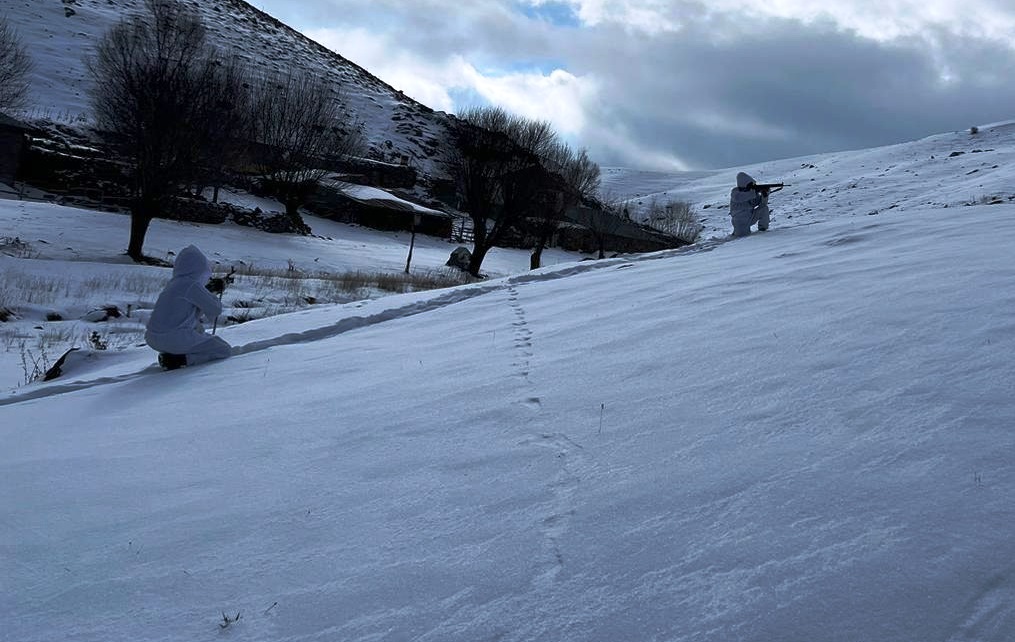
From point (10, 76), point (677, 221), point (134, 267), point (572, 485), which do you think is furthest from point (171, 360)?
point (677, 221)

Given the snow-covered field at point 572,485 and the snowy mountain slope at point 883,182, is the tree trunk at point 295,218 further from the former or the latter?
the snow-covered field at point 572,485

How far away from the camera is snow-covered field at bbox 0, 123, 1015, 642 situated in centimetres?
212

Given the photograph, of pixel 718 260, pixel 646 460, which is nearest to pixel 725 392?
pixel 646 460

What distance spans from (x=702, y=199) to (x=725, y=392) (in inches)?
2151

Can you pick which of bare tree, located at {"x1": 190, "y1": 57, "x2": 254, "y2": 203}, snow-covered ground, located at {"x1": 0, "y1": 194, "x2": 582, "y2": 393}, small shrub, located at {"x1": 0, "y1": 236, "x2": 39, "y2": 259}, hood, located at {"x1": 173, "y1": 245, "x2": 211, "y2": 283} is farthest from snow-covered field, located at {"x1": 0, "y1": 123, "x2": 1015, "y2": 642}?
bare tree, located at {"x1": 190, "y1": 57, "x2": 254, "y2": 203}

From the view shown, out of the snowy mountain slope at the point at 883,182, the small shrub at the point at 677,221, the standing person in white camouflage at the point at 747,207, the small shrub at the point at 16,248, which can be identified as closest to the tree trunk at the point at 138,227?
the small shrub at the point at 16,248

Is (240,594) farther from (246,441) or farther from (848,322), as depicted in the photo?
(848,322)

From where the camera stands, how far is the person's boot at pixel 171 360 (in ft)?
22.7

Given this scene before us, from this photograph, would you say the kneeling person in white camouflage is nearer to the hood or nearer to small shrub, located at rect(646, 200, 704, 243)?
the hood

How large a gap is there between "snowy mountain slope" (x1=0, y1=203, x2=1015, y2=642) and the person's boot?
1.30m

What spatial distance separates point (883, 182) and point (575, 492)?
4296 centimetres

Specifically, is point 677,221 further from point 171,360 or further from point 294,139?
point 171,360

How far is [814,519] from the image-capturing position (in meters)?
2.38

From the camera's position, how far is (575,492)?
9.30 feet
